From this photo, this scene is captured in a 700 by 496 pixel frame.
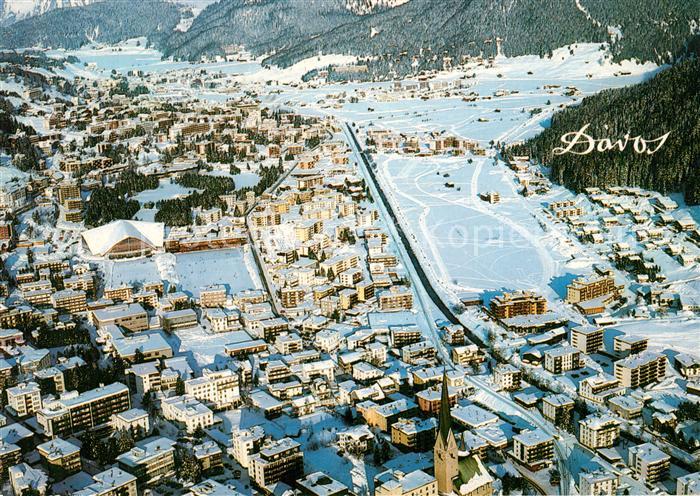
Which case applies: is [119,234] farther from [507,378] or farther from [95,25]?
[95,25]

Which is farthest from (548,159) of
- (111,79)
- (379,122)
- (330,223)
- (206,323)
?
(111,79)

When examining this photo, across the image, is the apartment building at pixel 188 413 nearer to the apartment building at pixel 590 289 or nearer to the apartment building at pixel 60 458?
the apartment building at pixel 60 458

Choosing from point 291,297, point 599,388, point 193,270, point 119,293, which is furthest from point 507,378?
point 193,270

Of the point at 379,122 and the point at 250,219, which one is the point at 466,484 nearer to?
the point at 250,219

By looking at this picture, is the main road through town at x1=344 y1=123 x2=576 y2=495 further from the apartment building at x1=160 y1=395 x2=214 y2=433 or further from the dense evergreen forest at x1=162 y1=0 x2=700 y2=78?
the dense evergreen forest at x1=162 y1=0 x2=700 y2=78

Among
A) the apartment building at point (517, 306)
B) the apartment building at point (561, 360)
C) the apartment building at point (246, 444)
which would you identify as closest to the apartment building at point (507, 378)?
the apartment building at point (561, 360)

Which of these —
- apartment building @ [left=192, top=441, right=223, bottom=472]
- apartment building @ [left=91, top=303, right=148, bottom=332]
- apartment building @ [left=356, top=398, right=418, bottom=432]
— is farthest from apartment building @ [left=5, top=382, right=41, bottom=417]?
apartment building @ [left=356, top=398, right=418, bottom=432]
